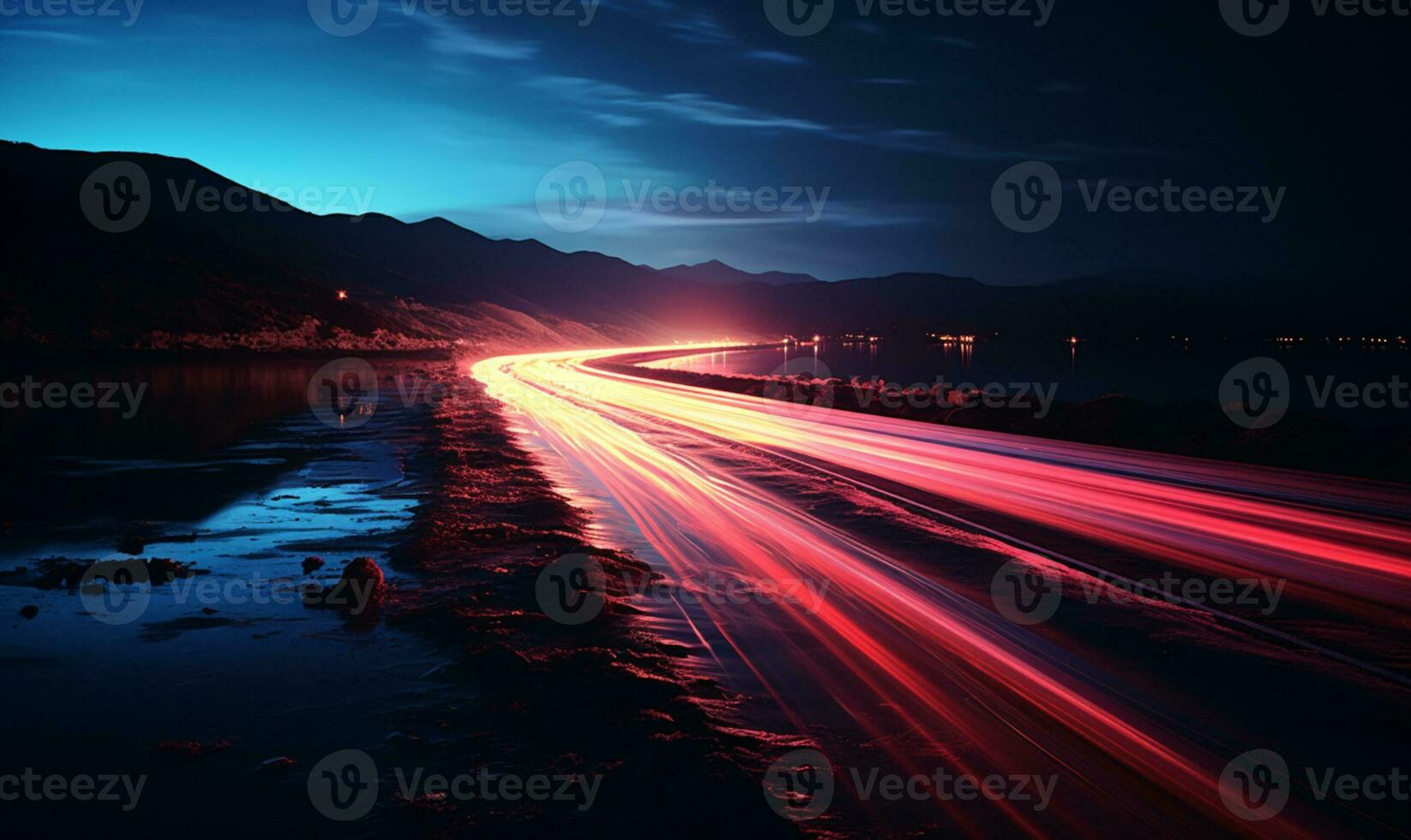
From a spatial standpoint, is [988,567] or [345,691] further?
[988,567]

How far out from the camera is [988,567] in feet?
31.0

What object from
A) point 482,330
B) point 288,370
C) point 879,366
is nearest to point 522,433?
point 288,370

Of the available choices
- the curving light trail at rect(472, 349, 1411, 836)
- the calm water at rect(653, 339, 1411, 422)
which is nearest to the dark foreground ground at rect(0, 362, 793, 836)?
the curving light trail at rect(472, 349, 1411, 836)

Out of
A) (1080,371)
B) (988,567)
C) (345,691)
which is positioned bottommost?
(345,691)

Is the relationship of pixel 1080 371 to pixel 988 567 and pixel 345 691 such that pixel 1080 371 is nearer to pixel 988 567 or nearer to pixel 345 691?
pixel 988 567

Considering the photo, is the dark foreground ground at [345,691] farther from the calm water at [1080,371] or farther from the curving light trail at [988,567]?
the calm water at [1080,371]

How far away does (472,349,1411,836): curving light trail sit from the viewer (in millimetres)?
4840

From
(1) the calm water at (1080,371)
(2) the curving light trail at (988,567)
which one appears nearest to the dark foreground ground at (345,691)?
(2) the curving light trail at (988,567)

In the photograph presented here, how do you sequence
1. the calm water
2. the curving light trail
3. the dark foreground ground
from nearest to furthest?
the dark foreground ground < the curving light trail < the calm water

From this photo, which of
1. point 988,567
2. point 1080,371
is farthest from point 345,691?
point 1080,371

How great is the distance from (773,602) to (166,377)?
39400mm

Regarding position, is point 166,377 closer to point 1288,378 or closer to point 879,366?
point 879,366

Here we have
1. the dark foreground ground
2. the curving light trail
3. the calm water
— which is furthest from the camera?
the calm water

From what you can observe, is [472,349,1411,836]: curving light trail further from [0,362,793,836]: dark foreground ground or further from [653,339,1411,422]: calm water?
[653,339,1411,422]: calm water
